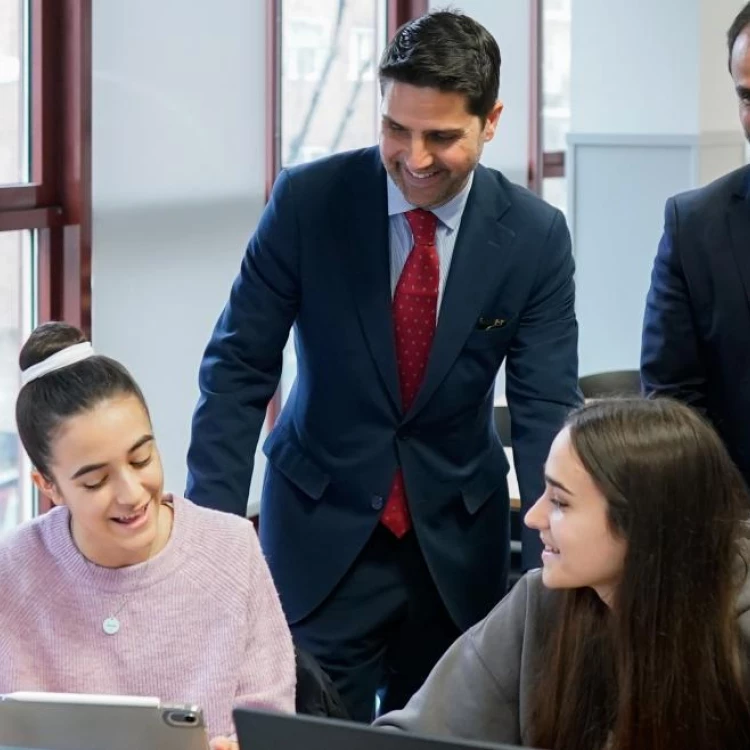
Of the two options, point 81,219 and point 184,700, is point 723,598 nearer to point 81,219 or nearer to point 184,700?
point 184,700

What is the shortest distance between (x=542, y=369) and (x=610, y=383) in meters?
1.51

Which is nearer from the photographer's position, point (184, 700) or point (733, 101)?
point (184, 700)

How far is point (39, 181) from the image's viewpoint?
134 inches

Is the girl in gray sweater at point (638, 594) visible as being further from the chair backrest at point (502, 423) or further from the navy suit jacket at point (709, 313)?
the chair backrest at point (502, 423)

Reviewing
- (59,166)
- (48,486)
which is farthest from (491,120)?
(59,166)

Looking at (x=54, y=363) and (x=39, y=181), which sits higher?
(x=39, y=181)

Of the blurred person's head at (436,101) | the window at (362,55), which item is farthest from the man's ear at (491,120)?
the window at (362,55)

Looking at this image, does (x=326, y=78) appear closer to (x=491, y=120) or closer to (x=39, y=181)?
(x=39, y=181)

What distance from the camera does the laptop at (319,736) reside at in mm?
1282

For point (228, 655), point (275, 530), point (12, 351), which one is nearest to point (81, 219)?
point (12, 351)

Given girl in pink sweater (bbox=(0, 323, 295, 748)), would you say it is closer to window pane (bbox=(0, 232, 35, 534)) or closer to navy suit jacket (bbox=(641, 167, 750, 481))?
navy suit jacket (bbox=(641, 167, 750, 481))

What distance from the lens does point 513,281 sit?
2.51m

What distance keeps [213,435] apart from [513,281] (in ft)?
1.79

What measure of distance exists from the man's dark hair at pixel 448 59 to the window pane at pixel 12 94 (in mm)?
1276
